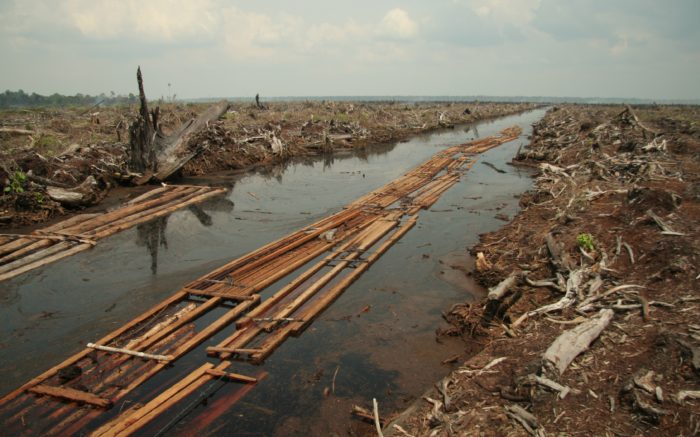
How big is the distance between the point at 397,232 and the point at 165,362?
21.0 ft

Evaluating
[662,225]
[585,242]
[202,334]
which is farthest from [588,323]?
[202,334]

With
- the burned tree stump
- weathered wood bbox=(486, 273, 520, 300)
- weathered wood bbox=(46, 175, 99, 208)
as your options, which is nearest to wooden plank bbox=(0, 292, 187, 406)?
weathered wood bbox=(486, 273, 520, 300)

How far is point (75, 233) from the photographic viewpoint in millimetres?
9695

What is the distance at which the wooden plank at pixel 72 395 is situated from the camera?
4.45m

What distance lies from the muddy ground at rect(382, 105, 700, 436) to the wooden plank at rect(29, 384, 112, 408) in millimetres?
3230

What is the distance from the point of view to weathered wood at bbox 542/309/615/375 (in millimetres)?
4125

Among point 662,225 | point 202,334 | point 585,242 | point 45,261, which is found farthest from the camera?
point 45,261

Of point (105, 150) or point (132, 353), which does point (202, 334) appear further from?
point (105, 150)

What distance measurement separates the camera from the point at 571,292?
590cm

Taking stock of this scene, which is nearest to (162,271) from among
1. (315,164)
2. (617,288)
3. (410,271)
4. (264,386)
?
(264,386)

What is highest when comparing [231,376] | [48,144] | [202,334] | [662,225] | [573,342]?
[48,144]

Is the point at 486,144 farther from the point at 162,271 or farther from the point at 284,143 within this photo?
the point at 162,271

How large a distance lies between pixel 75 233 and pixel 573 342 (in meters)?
10.7

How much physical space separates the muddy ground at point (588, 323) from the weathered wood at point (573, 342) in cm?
3
